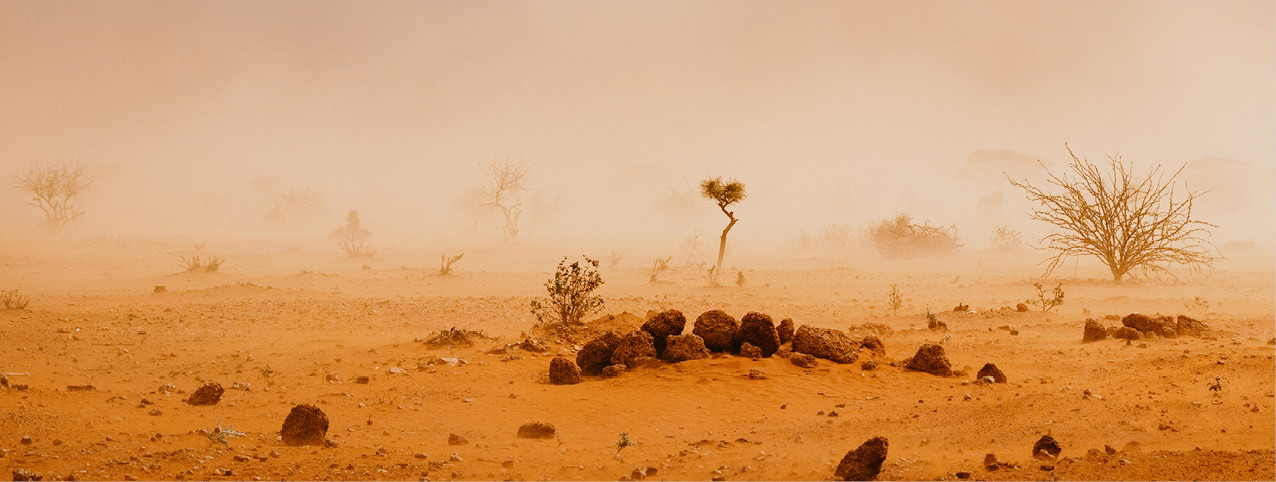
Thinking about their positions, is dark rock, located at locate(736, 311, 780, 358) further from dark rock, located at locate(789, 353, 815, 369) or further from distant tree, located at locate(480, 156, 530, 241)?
distant tree, located at locate(480, 156, 530, 241)

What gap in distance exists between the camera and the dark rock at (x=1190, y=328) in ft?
29.1

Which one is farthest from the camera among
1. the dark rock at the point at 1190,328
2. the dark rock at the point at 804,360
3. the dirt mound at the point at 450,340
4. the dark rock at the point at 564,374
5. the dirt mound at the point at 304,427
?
the dirt mound at the point at 450,340

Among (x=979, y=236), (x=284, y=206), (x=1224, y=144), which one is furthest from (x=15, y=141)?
(x=1224, y=144)

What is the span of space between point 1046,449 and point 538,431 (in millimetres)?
3237

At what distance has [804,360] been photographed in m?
7.71

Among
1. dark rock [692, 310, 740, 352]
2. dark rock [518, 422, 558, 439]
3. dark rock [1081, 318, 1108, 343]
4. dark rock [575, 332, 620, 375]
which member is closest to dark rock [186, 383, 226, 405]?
dark rock [518, 422, 558, 439]

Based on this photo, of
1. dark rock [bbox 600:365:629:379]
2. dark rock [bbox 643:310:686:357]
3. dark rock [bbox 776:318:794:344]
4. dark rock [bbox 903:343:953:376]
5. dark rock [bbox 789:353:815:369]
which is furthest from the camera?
dark rock [bbox 776:318:794:344]

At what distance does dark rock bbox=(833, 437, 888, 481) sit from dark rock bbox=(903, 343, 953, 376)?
3657 millimetres

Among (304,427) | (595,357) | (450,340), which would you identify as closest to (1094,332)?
(595,357)

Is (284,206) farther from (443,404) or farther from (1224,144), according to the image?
(1224,144)

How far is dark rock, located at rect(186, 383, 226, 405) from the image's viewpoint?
6473 mm

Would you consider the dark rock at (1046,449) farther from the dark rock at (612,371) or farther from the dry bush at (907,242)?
the dry bush at (907,242)

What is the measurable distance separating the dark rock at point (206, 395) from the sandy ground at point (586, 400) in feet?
0.32

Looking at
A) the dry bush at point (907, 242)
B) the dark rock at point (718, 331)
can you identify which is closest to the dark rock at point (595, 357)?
the dark rock at point (718, 331)
